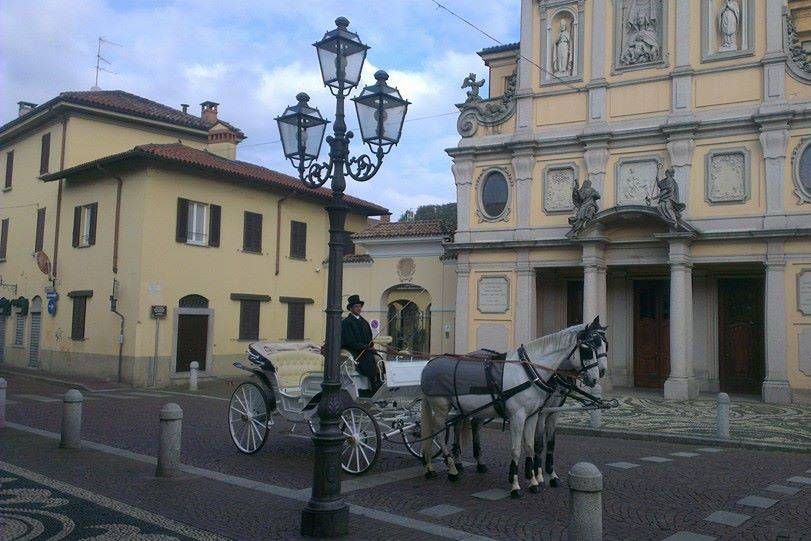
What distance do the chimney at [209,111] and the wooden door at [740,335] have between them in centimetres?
2284

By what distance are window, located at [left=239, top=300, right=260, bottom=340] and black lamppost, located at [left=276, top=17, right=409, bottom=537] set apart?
61.1 feet

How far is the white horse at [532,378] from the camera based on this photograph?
8133 millimetres

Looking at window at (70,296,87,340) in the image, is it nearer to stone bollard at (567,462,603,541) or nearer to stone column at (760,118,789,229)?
stone column at (760,118,789,229)

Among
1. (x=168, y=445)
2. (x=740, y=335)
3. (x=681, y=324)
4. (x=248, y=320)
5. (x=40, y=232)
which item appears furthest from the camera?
(x=40, y=232)

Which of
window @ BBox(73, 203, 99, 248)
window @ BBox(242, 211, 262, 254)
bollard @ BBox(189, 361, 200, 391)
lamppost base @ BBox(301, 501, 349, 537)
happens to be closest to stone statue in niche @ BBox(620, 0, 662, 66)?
window @ BBox(242, 211, 262, 254)

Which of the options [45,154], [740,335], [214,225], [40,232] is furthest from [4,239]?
[740,335]

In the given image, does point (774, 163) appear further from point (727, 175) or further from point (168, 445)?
point (168, 445)

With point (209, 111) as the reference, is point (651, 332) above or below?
below

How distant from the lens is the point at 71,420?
10.7 metres

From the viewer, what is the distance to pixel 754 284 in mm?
21031

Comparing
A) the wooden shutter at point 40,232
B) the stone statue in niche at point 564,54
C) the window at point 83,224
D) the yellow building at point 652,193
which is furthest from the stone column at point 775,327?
the wooden shutter at point 40,232

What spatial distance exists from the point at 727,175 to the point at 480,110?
7855mm

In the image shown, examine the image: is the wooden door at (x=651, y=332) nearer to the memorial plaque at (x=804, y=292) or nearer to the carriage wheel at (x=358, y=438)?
the memorial plaque at (x=804, y=292)

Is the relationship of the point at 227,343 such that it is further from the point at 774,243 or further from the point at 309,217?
the point at 774,243
